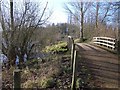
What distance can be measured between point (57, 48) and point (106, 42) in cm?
323

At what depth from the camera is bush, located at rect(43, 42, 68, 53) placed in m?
8.00

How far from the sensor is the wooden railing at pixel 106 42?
9.09 meters

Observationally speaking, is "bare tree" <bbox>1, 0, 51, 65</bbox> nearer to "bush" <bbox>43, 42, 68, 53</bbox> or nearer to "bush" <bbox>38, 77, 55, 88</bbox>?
"bush" <bbox>43, 42, 68, 53</bbox>

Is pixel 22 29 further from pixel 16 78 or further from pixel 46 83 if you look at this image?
pixel 16 78

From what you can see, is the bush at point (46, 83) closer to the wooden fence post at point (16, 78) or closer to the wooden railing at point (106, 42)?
the wooden fence post at point (16, 78)

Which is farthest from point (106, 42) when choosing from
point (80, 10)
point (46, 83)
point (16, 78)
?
point (16, 78)

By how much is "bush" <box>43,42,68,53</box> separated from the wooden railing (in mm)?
2181

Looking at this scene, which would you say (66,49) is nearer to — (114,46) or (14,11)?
(114,46)

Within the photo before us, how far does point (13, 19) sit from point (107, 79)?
5.15 metres

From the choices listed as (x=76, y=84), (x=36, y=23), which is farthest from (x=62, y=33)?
(x=76, y=84)

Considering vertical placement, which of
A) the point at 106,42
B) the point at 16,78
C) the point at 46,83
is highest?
the point at 16,78

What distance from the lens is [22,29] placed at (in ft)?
29.7

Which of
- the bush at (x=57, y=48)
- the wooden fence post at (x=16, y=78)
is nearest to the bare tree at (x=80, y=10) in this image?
the bush at (x=57, y=48)

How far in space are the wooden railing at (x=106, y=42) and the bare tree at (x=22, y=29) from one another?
2.98m
